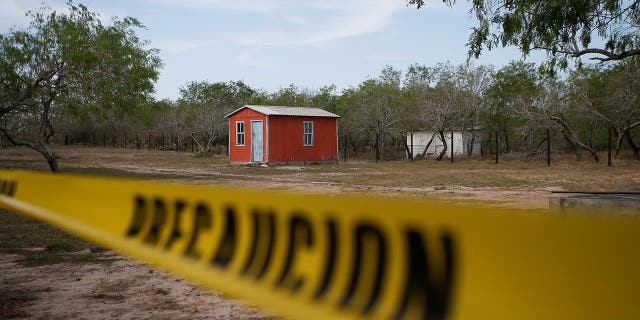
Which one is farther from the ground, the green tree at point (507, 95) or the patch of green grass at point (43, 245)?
the green tree at point (507, 95)

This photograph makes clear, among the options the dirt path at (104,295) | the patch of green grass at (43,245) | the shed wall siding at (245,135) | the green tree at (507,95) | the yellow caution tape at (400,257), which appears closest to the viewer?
the yellow caution tape at (400,257)

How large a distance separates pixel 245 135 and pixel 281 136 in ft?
6.98

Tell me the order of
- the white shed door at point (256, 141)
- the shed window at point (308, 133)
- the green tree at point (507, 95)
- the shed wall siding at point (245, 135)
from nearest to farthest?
1. the shed wall siding at point (245, 135)
2. the white shed door at point (256, 141)
3. the shed window at point (308, 133)
4. the green tree at point (507, 95)

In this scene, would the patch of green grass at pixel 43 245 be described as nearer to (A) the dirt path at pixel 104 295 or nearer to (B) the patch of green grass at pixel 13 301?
(A) the dirt path at pixel 104 295

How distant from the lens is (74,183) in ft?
9.54

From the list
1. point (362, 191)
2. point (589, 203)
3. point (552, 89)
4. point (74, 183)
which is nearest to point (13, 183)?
point (74, 183)

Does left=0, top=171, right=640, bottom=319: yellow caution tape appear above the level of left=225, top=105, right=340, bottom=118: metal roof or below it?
below

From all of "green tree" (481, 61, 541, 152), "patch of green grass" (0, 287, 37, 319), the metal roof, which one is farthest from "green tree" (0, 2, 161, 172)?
"green tree" (481, 61, 541, 152)

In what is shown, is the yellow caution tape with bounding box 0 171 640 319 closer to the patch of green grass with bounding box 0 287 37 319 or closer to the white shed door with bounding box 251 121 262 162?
the patch of green grass with bounding box 0 287 37 319

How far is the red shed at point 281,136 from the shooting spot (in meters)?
27.5

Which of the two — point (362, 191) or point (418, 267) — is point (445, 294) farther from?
point (362, 191)

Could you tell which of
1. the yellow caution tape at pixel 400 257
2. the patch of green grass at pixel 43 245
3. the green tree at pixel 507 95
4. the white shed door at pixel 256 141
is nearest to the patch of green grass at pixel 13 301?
the patch of green grass at pixel 43 245

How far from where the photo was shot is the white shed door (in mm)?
27797

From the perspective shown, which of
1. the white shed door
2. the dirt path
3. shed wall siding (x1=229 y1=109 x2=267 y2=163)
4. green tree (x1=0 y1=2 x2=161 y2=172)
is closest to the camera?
the dirt path
